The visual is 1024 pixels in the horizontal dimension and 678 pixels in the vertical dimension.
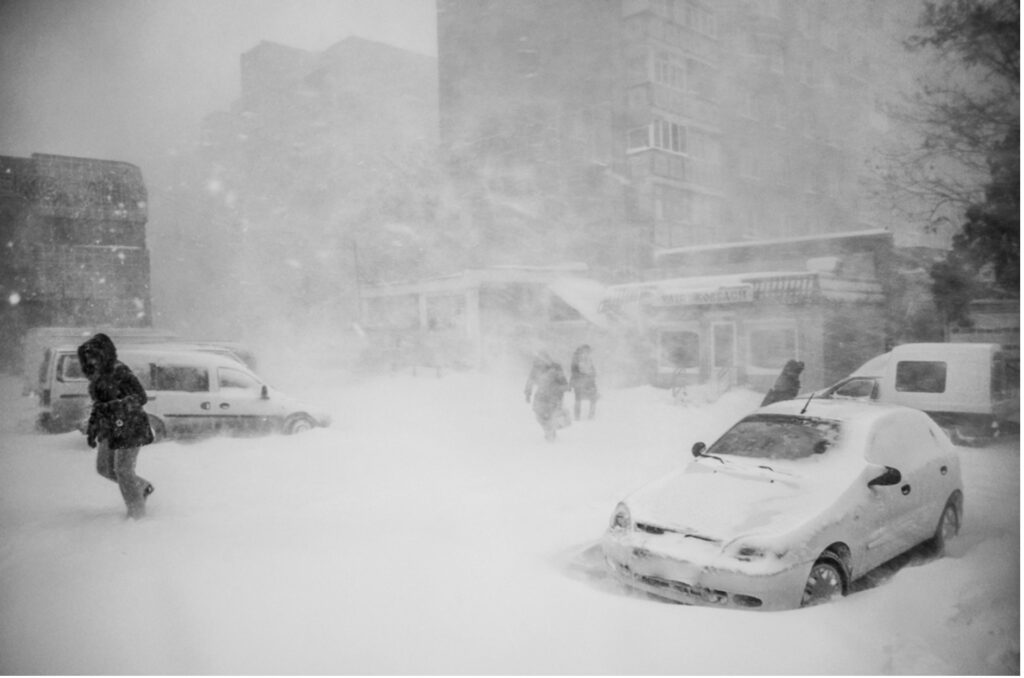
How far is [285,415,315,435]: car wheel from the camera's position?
335 centimetres

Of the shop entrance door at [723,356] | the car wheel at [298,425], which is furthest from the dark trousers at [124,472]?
the shop entrance door at [723,356]

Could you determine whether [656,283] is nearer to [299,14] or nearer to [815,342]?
[815,342]

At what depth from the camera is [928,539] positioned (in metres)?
2.85

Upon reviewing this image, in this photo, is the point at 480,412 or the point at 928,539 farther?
the point at 480,412

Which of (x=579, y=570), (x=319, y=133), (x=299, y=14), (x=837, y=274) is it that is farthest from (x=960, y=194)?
(x=299, y=14)

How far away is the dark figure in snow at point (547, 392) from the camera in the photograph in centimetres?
343

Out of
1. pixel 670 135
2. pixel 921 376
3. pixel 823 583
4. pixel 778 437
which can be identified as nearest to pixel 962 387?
pixel 921 376

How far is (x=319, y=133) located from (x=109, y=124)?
1.15m

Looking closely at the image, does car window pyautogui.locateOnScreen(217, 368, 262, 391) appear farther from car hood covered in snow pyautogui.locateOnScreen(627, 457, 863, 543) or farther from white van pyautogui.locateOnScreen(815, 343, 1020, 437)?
white van pyautogui.locateOnScreen(815, 343, 1020, 437)

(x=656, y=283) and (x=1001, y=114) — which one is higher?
(x=1001, y=114)

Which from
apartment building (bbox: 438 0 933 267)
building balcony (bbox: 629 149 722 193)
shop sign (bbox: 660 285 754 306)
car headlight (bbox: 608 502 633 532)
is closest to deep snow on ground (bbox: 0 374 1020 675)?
car headlight (bbox: 608 502 633 532)

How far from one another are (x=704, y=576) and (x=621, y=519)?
1.41 feet

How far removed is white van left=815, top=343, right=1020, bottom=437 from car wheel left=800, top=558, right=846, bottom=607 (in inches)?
42.7

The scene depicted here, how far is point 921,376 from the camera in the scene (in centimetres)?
Result: 312
